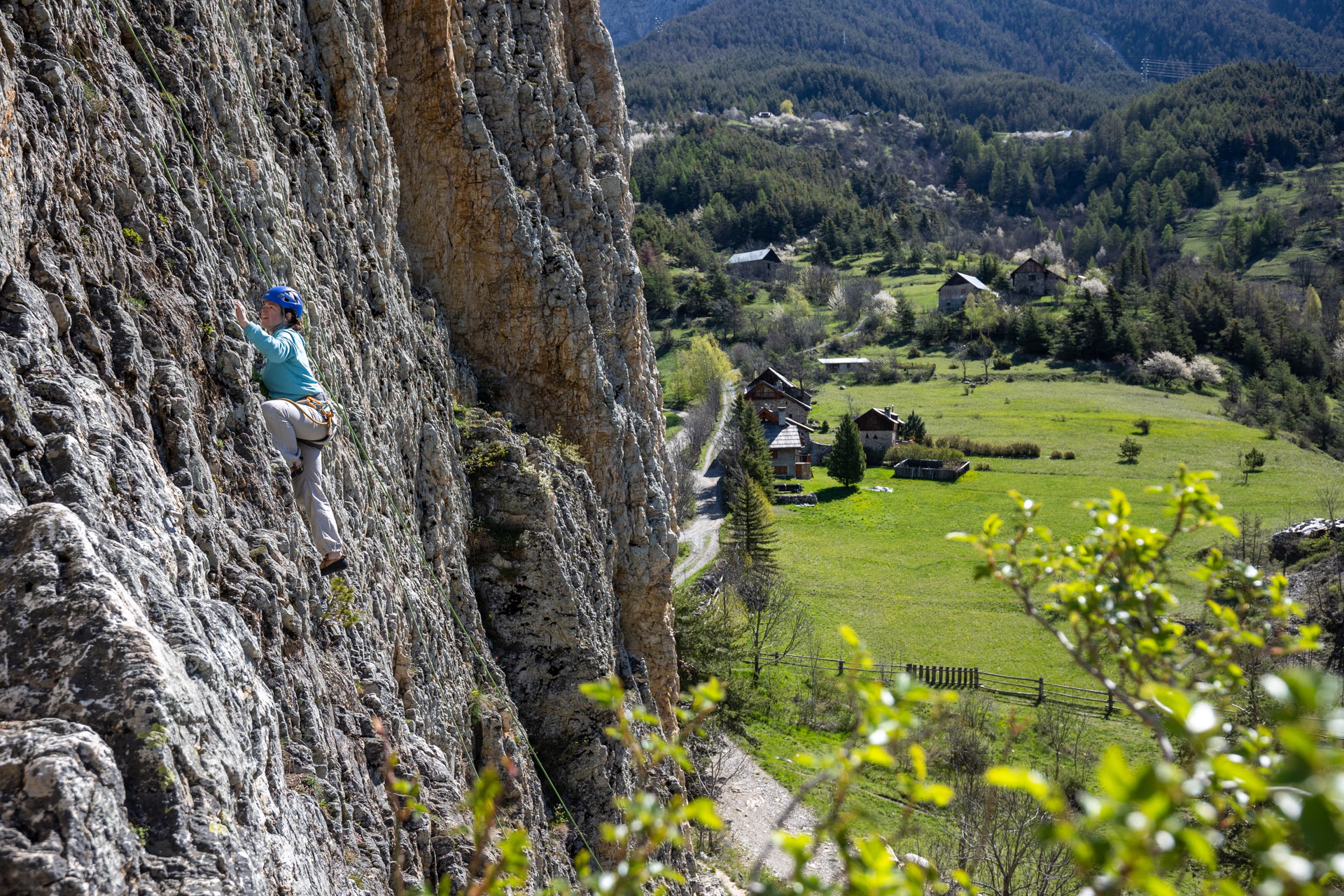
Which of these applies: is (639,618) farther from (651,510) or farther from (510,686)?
(510,686)

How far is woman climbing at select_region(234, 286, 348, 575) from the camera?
739 cm

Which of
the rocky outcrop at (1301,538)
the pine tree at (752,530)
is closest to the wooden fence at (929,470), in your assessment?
the rocky outcrop at (1301,538)

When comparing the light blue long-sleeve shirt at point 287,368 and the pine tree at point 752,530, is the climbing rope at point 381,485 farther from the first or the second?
the pine tree at point 752,530

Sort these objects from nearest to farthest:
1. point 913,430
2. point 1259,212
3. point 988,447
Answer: point 988,447 < point 913,430 < point 1259,212

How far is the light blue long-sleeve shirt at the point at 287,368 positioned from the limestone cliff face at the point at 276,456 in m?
0.23

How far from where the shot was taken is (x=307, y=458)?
311 inches

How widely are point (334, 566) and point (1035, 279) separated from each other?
124m

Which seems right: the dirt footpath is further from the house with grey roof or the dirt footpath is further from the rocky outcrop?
the house with grey roof

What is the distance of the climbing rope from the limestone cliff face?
6cm

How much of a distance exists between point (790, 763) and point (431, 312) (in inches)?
846

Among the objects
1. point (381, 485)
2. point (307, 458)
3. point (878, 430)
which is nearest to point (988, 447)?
point (878, 430)

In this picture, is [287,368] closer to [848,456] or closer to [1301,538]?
[1301,538]

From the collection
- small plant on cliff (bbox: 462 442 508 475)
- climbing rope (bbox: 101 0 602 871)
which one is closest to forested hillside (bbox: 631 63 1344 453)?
small plant on cliff (bbox: 462 442 508 475)

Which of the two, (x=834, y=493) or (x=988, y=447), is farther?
(x=988, y=447)
